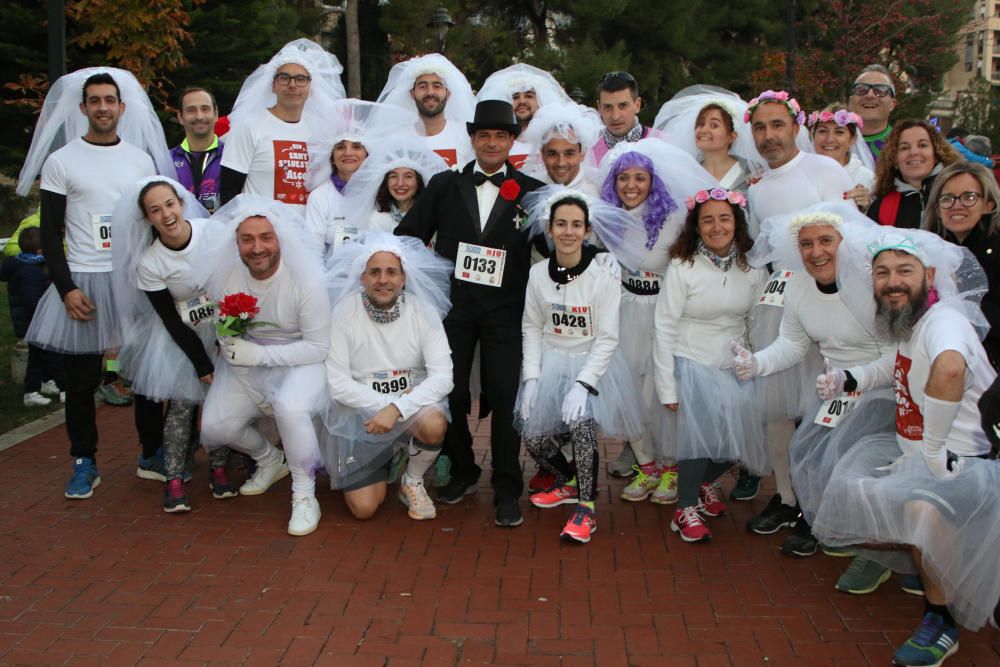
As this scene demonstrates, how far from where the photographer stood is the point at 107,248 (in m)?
5.30

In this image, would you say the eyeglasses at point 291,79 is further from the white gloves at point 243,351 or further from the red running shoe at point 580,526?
the red running shoe at point 580,526

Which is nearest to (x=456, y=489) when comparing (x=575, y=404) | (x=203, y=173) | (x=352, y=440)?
(x=352, y=440)

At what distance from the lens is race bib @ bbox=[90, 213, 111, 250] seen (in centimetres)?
527

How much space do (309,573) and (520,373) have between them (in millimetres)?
1520

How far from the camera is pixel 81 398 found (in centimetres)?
539

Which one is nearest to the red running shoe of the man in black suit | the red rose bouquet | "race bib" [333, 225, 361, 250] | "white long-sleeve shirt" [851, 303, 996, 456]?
the man in black suit

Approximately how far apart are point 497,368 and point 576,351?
44cm

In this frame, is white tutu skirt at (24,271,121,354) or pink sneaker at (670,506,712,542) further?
white tutu skirt at (24,271,121,354)

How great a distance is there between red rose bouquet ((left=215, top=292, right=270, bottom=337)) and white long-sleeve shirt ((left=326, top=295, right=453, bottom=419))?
440 millimetres

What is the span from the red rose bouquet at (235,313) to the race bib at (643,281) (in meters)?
1.98

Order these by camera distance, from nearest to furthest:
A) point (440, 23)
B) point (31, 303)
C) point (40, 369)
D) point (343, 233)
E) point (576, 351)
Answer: point (576, 351), point (343, 233), point (31, 303), point (40, 369), point (440, 23)

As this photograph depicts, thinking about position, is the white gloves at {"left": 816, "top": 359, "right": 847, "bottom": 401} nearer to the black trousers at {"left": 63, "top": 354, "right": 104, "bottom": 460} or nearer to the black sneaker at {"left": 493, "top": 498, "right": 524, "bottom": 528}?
the black sneaker at {"left": 493, "top": 498, "right": 524, "bottom": 528}

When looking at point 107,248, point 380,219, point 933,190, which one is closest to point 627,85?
point 380,219

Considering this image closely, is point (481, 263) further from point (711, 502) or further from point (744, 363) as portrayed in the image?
point (711, 502)
